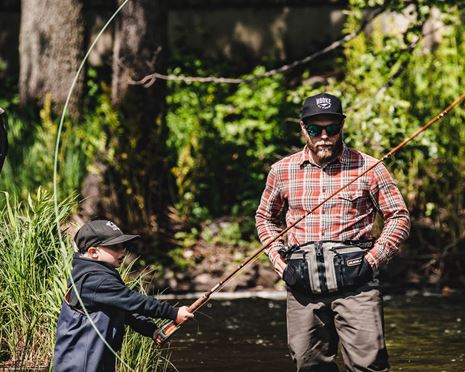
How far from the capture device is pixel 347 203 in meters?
5.41

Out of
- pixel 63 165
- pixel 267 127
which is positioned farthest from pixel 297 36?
pixel 63 165

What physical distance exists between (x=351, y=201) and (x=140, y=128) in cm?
677

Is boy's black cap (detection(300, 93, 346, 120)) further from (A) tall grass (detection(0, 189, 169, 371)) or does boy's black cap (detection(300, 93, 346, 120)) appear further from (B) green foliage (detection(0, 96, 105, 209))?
(B) green foliage (detection(0, 96, 105, 209))

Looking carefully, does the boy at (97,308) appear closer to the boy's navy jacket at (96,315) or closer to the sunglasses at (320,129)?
the boy's navy jacket at (96,315)

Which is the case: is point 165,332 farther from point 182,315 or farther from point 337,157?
point 337,157

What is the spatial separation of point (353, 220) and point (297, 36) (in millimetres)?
11642

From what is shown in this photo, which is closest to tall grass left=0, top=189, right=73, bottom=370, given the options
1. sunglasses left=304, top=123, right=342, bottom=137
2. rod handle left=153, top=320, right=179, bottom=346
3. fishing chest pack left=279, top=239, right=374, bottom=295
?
rod handle left=153, top=320, right=179, bottom=346

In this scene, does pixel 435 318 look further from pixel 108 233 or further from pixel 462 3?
pixel 108 233

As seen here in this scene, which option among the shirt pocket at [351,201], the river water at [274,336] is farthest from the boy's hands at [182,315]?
the river water at [274,336]

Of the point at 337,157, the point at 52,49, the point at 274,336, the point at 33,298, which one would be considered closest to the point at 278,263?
the point at 337,157

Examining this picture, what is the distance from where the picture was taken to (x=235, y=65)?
1662 cm

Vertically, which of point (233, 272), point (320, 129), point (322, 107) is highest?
point (322, 107)

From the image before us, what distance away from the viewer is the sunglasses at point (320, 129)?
17.7 feet

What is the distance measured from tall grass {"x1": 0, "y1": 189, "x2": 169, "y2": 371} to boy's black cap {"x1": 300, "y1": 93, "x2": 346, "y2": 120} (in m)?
1.49
